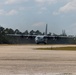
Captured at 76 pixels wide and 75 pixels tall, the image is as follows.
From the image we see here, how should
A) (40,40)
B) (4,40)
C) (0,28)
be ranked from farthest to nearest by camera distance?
(0,28) → (4,40) → (40,40)

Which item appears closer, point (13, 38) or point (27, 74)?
point (27, 74)

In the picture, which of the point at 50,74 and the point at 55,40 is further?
the point at 55,40

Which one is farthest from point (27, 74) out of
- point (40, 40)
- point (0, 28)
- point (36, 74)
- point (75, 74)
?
point (0, 28)

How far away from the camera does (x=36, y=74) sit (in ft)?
41.5

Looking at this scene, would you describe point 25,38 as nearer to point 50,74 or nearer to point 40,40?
point 40,40

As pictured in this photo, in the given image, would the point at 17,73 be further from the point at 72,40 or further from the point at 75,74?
the point at 72,40

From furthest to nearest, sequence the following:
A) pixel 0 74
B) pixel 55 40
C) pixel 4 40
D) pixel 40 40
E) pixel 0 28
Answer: pixel 0 28 → pixel 55 40 → pixel 4 40 → pixel 40 40 → pixel 0 74

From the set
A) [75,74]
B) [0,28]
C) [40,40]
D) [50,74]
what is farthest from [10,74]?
[0,28]

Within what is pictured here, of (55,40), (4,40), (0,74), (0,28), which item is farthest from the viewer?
(0,28)

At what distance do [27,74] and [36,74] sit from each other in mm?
344

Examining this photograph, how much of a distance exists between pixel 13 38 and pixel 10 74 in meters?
112

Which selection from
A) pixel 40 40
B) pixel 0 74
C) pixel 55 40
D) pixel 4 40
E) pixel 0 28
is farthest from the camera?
pixel 0 28

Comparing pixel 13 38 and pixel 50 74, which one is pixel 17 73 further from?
pixel 13 38

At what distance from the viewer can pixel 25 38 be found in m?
125
